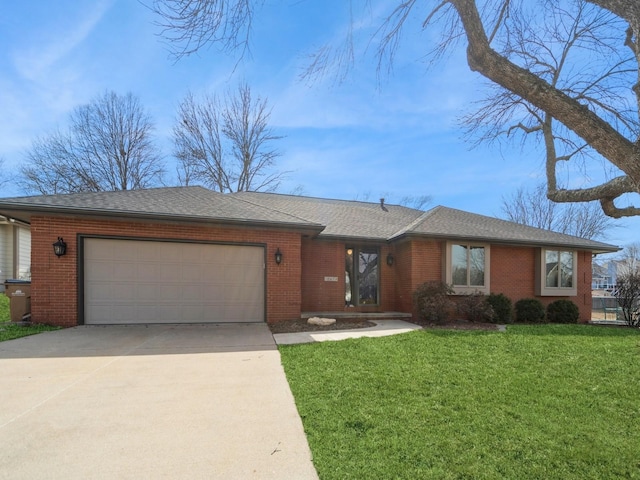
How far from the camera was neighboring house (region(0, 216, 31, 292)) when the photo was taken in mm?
15023

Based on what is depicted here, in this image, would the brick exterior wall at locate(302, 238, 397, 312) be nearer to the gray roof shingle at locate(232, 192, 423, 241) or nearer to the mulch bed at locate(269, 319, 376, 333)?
the gray roof shingle at locate(232, 192, 423, 241)

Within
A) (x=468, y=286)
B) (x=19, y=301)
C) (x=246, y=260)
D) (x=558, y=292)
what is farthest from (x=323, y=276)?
(x=558, y=292)

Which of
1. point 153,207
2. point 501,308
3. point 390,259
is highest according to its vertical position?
point 153,207

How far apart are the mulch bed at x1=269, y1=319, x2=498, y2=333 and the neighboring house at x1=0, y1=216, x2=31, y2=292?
46.7 ft

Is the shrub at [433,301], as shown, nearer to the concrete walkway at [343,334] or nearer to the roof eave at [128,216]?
the concrete walkway at [343,334]

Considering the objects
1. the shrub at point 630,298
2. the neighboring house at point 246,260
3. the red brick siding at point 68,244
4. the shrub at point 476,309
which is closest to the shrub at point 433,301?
the shrub at point 476,309

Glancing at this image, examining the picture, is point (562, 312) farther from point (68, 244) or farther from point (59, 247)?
point (59, 247)

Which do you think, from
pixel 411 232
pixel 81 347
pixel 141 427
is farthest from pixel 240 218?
pixel 141 427

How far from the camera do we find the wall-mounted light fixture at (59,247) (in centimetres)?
784

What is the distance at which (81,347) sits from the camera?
6035 mm

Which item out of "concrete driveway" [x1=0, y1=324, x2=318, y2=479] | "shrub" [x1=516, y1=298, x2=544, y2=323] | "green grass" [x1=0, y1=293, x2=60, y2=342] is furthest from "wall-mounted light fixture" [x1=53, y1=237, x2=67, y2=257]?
"shrub" [x1=516, y1=298, x2=544, y2=323]

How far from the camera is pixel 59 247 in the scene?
Result: 7.84 m

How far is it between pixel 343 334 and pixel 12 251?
55.1 feet

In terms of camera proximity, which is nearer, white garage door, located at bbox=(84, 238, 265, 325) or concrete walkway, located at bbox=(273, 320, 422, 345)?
concrete walkway, located at bbox=(273, 320, 422, 345)
